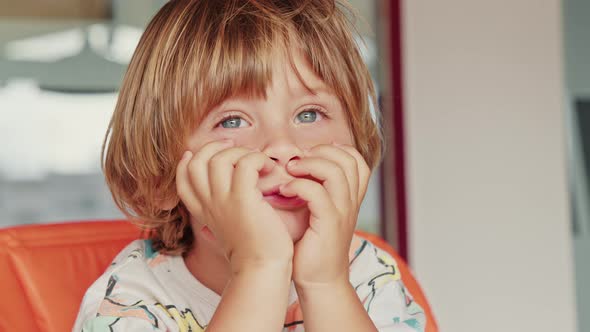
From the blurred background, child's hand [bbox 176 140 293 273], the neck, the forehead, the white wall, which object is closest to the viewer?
child's hand [bbox 176 140 293 273]

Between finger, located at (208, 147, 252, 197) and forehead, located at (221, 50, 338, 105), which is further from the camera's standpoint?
forehead, located at (221, 50, 338, 105)

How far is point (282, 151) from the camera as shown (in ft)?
3.23

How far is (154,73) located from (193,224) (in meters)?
0.24

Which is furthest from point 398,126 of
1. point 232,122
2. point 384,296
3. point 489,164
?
point 232,122

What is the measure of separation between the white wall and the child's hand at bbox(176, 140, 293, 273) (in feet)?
6.67

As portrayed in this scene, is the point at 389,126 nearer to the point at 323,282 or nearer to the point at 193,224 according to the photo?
the point at 193,224

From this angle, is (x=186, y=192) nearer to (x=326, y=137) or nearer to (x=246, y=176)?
(x=246, y=176)

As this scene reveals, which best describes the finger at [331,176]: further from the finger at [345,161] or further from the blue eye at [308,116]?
the blue eye at [308,116]


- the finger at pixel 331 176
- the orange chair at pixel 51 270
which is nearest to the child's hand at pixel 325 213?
the finger at pixel 331 176

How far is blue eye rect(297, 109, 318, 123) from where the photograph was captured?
1066 mm

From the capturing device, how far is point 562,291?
3.02m

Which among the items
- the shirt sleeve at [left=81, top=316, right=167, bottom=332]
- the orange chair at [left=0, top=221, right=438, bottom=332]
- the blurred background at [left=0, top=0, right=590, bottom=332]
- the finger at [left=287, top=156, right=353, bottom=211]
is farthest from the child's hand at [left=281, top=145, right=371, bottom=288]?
the blurred background at [left=0, top=0, right=590, bottom=332]

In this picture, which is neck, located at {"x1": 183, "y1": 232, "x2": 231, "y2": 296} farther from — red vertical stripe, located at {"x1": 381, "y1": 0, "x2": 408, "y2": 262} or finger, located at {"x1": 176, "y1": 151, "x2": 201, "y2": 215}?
red vertical stripe, located at {"x1": 381, "y1": 0, "x2": 408, "y2": 262}

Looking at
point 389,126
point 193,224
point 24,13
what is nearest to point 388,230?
point 389,126
